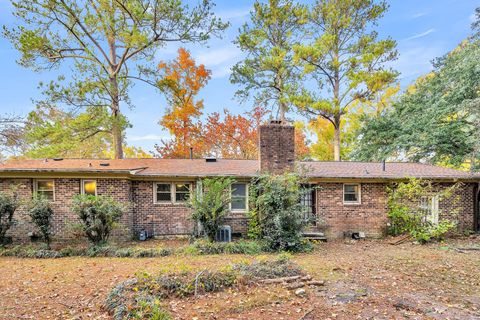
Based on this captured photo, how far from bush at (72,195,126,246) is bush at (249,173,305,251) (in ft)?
15.8

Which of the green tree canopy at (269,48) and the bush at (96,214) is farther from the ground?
the green tree canopy at (269,48)

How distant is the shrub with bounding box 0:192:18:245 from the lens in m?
8.91

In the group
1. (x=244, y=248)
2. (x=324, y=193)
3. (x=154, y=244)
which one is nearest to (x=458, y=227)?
(x=324, y=193)

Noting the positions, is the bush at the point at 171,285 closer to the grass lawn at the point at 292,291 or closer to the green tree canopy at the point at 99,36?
the grass lawn at the point at 292,291

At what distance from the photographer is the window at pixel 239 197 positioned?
11.1 metres

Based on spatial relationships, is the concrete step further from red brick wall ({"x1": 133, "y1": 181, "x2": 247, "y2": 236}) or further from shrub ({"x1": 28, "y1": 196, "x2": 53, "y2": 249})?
shrub ({"x1": 28, "y1": 196, "x2": 53, "y2": 249})

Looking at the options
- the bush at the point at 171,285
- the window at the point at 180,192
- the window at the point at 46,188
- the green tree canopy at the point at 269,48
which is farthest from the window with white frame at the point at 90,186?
the green tree canopy at the point at 269,48

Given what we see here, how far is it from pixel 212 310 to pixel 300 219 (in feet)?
17.4

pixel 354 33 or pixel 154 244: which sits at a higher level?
pixel 354 33

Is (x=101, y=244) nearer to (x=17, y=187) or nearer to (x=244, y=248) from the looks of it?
(x=17, y=187)

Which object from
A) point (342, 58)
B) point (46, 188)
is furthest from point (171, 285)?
point (342, 58)

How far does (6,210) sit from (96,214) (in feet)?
10.4

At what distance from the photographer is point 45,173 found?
32.1ft

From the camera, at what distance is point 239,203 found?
11.1 metres
